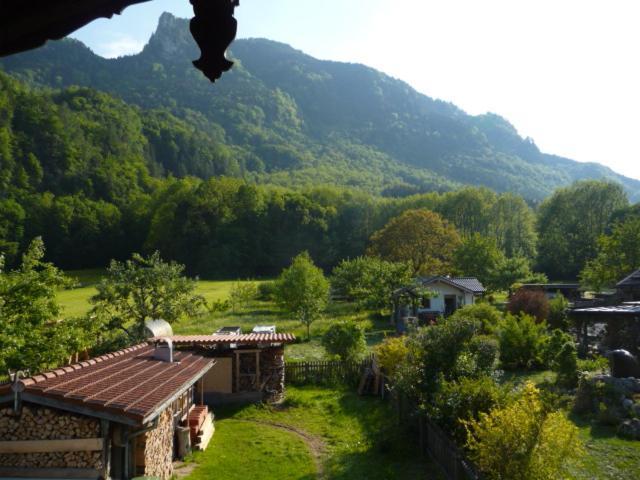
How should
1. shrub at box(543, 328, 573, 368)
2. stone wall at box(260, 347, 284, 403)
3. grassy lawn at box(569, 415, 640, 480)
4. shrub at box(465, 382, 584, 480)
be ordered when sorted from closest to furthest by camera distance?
shrub at box(465, 382, 584, 480) < grassy lawn at box(569, 415, 640, 480) < stone wall at box(260, 347, 284, 403) < shrub at box(543, 328, 573, 368)

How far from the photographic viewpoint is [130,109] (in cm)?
13275

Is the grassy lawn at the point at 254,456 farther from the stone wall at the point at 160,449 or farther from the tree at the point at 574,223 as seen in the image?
the tree at the point at 574,223

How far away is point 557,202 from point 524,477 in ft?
253

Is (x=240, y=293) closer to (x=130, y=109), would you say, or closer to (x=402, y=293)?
(x=402, y=293)

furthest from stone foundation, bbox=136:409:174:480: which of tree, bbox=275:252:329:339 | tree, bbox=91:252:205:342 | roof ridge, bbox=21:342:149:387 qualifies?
tree, bbox=275:252:329:339

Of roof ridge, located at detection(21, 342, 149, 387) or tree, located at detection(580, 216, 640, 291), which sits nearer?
roof ridge, located at detection(21, 342, 149, 387)

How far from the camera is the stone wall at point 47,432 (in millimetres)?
10258

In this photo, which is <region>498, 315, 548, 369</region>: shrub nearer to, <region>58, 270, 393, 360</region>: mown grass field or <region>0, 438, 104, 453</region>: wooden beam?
<region>58, 270, 393, 360</region>: mown grass field

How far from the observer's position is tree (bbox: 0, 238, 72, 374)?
1605 cm

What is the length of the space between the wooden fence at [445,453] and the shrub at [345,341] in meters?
10.7

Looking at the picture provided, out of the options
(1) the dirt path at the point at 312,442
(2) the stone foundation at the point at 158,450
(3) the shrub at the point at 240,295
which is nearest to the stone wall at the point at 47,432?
(2) the stone foundation at the point at 158,450

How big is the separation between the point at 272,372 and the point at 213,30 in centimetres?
2112

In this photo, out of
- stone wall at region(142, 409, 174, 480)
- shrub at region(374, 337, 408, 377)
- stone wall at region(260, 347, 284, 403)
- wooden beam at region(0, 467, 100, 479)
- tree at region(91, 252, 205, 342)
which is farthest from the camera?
tree at region(91, 252, 205, 342)

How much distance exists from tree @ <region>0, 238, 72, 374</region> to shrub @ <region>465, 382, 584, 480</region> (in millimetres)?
12876
